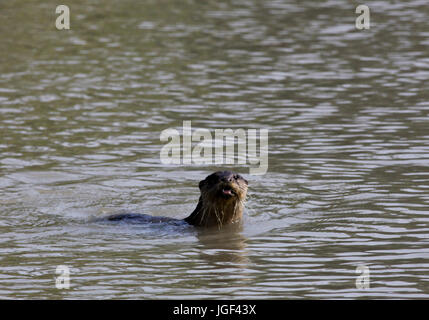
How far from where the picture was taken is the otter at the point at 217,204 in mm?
10172

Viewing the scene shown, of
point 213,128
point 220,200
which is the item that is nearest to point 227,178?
point 220,200

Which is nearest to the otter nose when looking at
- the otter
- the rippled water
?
the otter

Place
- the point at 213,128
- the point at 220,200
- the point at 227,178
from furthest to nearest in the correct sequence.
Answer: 1. the point at 213,128
2. the point at 220,200
3. the point at 227,178

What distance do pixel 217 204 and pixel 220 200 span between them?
7 centimetres

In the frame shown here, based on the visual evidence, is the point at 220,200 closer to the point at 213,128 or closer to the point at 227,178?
the point at 227,178

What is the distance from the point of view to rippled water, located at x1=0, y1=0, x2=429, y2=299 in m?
8.81

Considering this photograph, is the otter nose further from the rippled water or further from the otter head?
the rippled water

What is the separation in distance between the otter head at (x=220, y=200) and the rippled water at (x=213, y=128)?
9.6 inches

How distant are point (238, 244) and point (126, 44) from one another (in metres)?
10.7

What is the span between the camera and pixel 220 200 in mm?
10312

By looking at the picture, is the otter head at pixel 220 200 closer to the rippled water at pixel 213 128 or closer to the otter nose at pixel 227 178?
the otter nose at pixel 227 178

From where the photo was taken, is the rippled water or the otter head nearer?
the rippled water

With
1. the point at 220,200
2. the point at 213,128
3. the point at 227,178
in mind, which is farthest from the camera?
the point at 213,128
